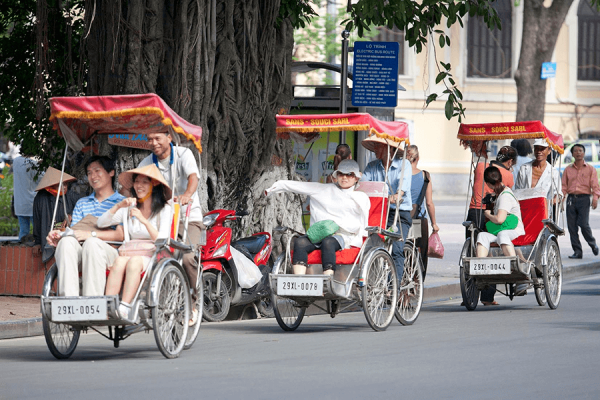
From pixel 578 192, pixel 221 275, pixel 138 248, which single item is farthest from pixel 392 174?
pixel 578 192

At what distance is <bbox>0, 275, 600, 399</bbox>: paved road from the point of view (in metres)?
6.82

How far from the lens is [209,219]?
34.0 ft

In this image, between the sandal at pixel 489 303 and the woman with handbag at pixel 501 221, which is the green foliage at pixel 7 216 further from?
the woman with handbag at pixel 501 221

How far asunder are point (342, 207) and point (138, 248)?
2464mm

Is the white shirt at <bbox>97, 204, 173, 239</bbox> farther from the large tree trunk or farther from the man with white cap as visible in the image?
the large tree trunk

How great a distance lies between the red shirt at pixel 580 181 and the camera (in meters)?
18.0

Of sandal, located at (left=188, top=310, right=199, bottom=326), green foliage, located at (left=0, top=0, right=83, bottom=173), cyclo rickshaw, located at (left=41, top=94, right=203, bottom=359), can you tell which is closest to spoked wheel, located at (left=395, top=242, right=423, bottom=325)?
sandal, located at (left=188, top=310, right=199, bottom=326)

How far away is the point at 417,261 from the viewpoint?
1134cm

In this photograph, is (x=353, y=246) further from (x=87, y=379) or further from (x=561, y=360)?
(x=87, y=379)

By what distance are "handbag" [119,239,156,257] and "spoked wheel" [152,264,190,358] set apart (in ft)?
0.78

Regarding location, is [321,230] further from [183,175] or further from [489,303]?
[489,303]

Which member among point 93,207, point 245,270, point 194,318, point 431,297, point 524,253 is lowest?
point 431,297

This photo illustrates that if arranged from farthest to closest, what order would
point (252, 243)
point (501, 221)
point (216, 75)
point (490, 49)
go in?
point (490, 49) → point (216, 75) → point (501, 221) → point (252, 243)

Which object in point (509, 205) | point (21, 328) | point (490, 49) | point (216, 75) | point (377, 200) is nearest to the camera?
point (21, 328)
